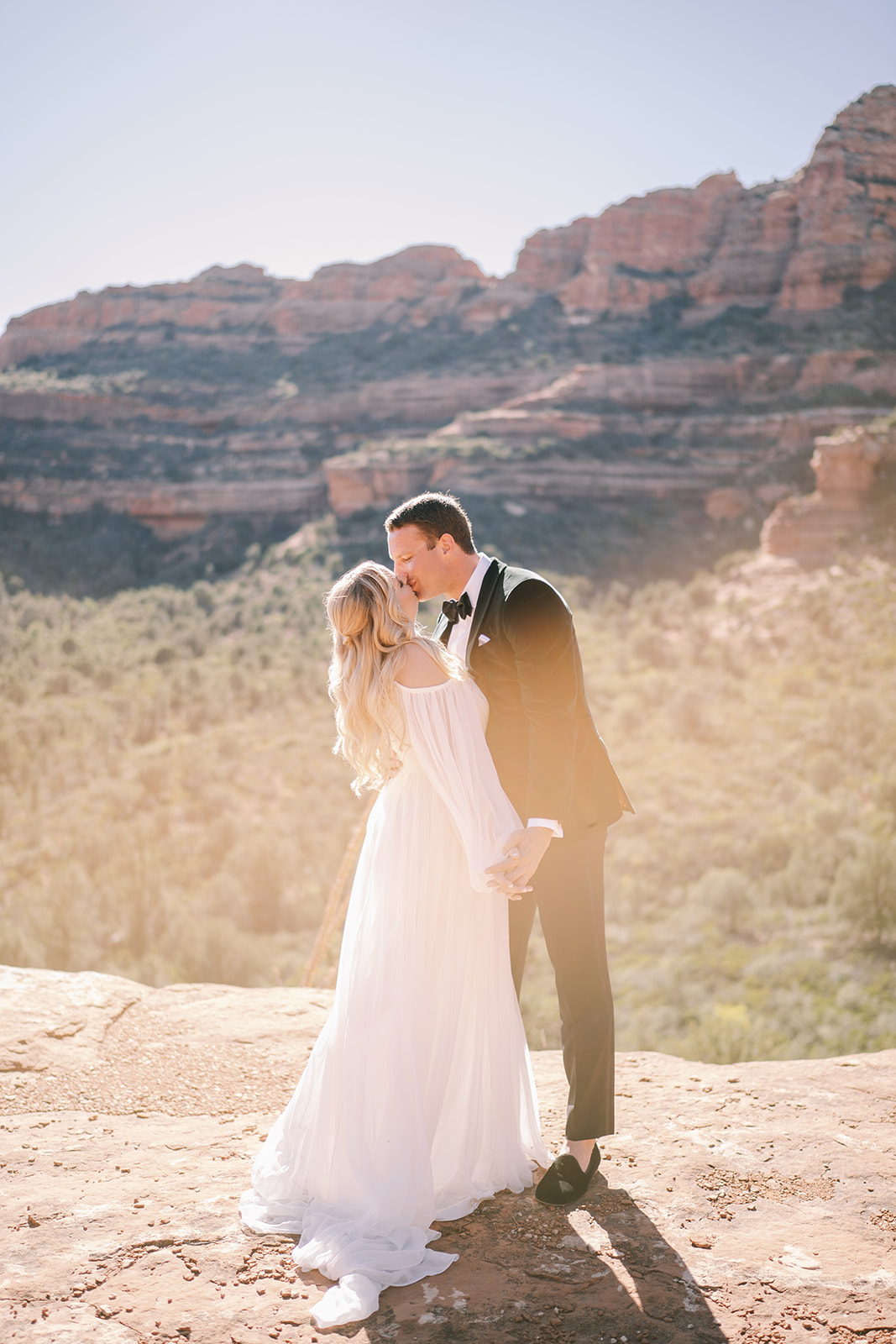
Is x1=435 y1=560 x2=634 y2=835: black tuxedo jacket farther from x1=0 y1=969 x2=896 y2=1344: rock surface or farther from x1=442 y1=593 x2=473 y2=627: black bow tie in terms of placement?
x1=0 y1=969 x2=896 y2=1344: rock surface

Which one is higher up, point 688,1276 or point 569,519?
point 569,519

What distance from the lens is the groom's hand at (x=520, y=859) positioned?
221 cm

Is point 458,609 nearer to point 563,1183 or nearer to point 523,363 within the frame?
point 563,1183

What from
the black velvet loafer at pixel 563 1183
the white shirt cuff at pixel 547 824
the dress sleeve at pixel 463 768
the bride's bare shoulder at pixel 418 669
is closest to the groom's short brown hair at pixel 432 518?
the bride's bare shoulder at pixel 418 669

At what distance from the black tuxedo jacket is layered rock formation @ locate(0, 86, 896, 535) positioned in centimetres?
3139

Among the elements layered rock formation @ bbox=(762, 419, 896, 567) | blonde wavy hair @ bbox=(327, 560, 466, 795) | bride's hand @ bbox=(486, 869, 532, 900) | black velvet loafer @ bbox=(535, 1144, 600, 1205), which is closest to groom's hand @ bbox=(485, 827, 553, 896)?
bride's hand @ bbox=(486, 869, 532, 900)

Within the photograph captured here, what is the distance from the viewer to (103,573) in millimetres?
36562

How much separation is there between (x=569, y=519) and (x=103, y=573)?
816 inches

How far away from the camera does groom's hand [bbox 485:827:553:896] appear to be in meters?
2.21

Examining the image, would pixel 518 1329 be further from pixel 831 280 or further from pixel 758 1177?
pixel 831 280

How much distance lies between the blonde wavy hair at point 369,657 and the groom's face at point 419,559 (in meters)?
0.13

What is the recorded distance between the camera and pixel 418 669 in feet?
7.29

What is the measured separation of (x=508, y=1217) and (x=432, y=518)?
1957 millimetres

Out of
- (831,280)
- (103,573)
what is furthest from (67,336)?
(831,280)
